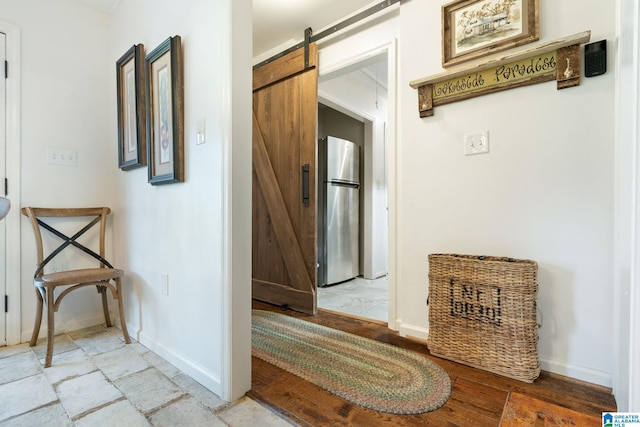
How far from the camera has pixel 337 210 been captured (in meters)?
3.91

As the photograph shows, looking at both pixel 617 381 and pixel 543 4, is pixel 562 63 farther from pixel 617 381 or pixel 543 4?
pixel 617 381

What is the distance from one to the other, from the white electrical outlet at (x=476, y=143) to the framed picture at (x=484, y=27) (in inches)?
18.5

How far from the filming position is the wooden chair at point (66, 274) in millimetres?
1724

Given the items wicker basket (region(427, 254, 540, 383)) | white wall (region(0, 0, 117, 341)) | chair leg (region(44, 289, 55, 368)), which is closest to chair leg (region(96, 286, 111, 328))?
white wall (region(0, 0, 117, 341))

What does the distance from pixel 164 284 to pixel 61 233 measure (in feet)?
3.32

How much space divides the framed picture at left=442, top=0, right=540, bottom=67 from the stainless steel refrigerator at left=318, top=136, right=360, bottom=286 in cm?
206

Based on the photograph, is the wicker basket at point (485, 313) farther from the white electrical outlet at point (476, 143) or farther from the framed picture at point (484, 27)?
the framed picture at point (484, 27)

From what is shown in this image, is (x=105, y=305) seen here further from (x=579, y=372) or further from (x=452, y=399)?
(x=579, y=372)

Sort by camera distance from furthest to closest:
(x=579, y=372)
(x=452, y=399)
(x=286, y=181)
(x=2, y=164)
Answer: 1. (x=286, y=181)
2. (x=2, y=164)
3. (x=579, y=372)
4. (x=452, y=399)

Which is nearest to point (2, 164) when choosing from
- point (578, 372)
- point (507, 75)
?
point (507, 75)

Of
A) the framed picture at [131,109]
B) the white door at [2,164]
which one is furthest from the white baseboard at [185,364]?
the framed picture at [131,109]

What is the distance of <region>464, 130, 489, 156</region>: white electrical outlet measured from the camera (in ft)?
5.78


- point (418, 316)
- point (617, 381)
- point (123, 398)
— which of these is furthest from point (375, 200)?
point (123, 398)

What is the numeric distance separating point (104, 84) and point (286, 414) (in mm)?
2730
